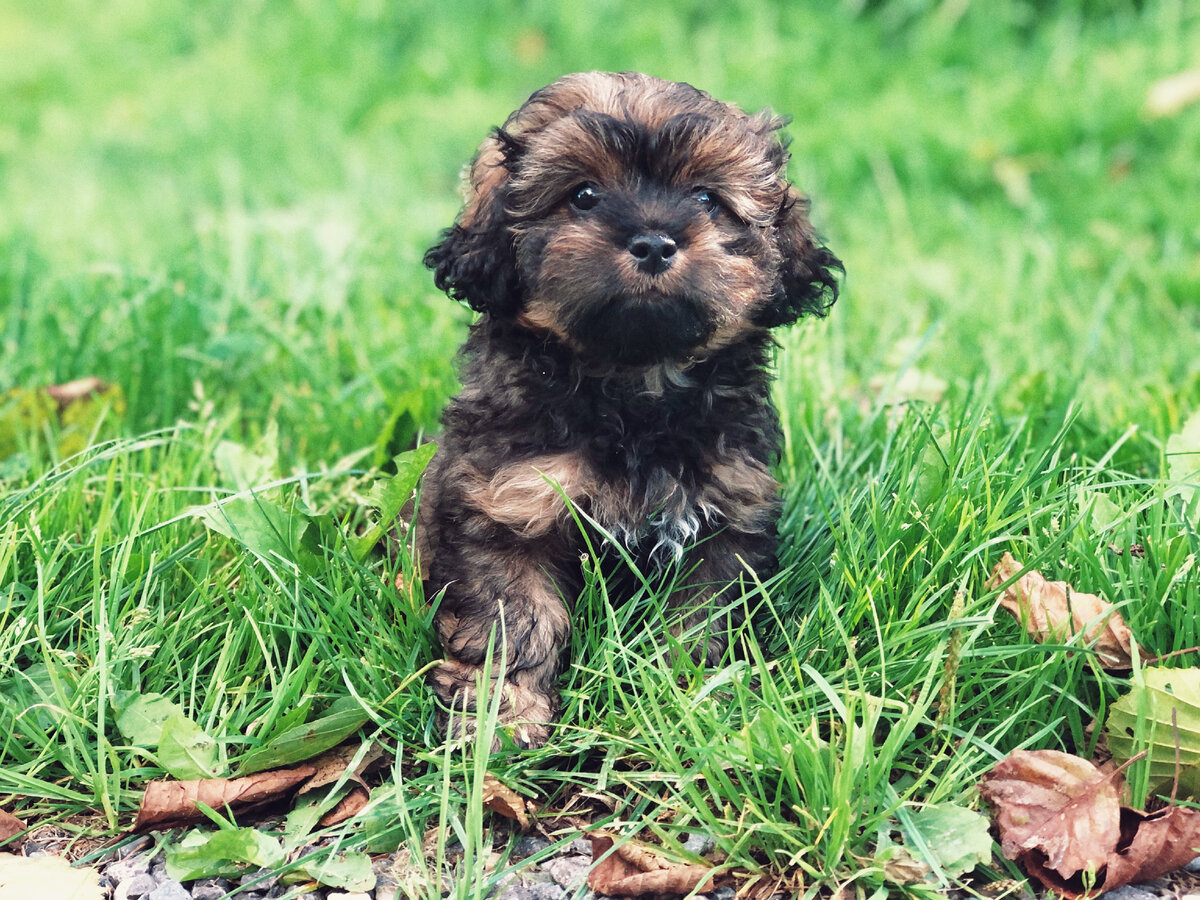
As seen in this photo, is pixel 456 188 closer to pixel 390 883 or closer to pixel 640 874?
pixel 390 883

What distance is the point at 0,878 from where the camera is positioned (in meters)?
2.54

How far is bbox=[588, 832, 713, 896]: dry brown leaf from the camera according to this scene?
97.9 inches

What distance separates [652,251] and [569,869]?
132cm

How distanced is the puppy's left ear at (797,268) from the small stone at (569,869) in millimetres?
Answer: 1342

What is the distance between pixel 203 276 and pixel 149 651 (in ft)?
8.38

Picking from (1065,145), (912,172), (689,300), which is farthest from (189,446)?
(1065,145)

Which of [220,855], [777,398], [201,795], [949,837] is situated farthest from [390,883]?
[777,398]

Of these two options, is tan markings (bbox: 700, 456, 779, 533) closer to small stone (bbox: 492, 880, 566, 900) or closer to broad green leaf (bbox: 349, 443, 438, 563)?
broad green leaf (bbox: 349, 443, 438, 563)

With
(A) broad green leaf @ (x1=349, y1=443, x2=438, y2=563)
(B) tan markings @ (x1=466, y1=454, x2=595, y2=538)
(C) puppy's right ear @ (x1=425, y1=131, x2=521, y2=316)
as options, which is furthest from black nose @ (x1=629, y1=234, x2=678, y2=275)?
(A) broad green leaf @ (x1=349, y1=443, x2=438, y2=563)

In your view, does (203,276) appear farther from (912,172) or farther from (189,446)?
(912,172)

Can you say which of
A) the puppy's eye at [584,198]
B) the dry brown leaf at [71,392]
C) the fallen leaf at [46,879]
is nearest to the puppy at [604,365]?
the puppy's eye at [584,198]

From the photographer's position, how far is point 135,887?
8.47ft

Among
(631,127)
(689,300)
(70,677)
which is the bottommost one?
(70,677)

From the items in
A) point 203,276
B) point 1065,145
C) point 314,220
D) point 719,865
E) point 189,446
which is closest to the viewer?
point 719,865
